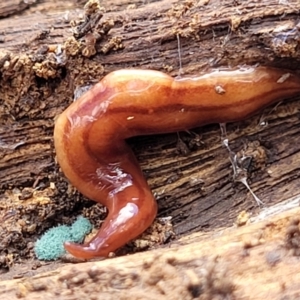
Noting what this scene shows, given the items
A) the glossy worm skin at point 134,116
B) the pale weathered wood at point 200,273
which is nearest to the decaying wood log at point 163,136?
the glossy worm skin at point 134,116

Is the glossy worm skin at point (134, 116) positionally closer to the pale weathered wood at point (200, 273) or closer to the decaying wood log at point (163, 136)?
the decaying wood log at point (163, 136)

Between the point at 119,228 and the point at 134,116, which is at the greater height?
the point at 134,116

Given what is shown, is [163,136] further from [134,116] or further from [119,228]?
[119,228]

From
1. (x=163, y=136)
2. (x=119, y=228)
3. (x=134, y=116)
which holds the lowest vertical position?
(x=119, y=228)

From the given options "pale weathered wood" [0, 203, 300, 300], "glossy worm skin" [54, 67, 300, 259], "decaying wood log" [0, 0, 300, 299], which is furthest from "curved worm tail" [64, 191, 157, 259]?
"pale weathered wood" [0, 203, 300, 300]

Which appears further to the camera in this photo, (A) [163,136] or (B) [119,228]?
(A) [163,136]

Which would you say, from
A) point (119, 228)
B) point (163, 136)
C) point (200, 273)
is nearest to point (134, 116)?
point (163, 136)

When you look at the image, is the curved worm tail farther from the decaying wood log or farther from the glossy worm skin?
the decaying wood log
